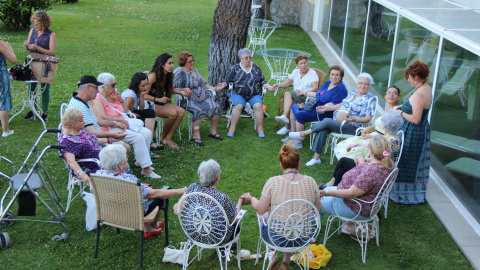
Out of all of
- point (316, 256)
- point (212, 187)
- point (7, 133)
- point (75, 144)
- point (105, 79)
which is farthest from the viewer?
point (7, 133)

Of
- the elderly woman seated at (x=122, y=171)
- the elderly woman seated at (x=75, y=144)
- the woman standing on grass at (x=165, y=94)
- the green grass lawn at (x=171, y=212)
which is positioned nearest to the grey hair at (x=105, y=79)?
the elderly woman seated at (x=75, y=144)

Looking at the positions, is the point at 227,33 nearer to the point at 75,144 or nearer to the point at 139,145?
the point at 139,145

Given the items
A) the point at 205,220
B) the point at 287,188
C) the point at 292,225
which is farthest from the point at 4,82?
the point at 292,225

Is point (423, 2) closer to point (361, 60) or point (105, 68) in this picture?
point (361, 60)

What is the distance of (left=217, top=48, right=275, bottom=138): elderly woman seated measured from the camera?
7.39 metres

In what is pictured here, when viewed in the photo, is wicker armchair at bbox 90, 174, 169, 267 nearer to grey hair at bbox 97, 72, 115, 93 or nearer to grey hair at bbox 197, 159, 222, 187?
grey hair at bbox 197, 159, 222, 187

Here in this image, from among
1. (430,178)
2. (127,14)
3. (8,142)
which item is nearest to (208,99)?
(8,142)

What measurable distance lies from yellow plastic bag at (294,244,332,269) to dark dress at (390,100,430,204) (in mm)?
1608

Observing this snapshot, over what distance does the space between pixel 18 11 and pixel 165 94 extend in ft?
29.5

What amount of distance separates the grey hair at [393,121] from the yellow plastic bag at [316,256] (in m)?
1.55

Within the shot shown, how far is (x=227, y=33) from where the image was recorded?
8039 mm

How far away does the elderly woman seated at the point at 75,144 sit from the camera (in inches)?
180

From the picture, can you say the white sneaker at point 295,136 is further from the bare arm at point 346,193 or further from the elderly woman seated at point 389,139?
the bare arm at point 346,193

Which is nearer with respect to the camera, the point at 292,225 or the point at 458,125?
the point at 292,225
